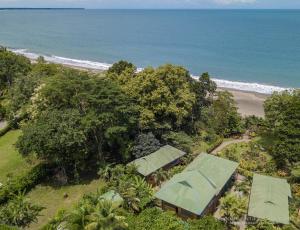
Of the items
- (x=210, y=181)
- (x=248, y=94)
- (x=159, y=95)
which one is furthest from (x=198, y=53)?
(x=210, y=181)

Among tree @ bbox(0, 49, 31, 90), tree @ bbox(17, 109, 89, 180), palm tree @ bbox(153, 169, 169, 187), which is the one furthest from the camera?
tree @ bbox(0, 49, 31, 90)

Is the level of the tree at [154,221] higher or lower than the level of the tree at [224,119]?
lower

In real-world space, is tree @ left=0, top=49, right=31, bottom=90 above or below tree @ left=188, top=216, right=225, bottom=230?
above

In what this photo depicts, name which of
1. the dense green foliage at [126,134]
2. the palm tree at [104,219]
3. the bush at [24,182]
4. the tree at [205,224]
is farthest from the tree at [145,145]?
the palm tree at [104,219]

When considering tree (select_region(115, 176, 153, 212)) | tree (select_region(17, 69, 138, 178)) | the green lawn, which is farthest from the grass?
tree (select_region(115, 176, 153, 212))

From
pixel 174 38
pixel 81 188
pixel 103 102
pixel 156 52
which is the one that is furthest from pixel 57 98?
pixel 174 38

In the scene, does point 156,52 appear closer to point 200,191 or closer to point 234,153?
point 234,153

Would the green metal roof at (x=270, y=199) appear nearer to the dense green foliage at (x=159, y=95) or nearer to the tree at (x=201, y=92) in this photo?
the dense green foliage at (x=159, y=95)

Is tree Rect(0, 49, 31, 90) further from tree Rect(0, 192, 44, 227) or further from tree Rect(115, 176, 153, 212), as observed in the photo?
tree Rect(115, 176, 153, 212)

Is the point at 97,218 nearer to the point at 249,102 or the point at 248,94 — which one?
the point at 249,102
